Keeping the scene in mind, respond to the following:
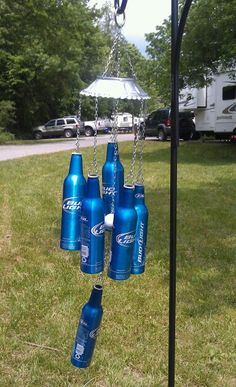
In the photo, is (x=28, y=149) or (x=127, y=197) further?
(x=28, y=149)

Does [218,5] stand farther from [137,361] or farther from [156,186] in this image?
[137,361]

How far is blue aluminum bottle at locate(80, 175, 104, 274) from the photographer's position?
1965 mm

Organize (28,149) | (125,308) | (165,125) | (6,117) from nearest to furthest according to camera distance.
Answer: (125,308) → (28,149) → (165,125) → (6,117)

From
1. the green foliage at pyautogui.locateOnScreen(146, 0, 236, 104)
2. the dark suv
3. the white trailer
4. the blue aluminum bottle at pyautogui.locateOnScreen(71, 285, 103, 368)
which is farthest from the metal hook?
the dark suv

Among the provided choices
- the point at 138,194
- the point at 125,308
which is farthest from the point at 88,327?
the point at 125,308

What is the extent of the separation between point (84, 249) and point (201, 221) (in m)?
5.27

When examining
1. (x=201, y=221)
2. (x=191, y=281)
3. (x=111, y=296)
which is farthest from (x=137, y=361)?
(x=201, y=221)

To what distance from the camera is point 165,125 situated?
25859 mm

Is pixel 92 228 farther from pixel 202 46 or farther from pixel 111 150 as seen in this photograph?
pixel 202 46

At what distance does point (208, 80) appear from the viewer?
57.0ft

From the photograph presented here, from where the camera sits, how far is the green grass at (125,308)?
314 centimetres

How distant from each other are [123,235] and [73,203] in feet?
0.90

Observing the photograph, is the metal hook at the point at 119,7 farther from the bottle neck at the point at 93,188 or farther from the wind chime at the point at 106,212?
the bottle neck at the point at 93,188

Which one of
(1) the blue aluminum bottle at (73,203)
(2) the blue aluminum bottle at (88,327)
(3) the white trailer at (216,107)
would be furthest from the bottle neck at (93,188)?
(3) the white trailer at (216,107)
